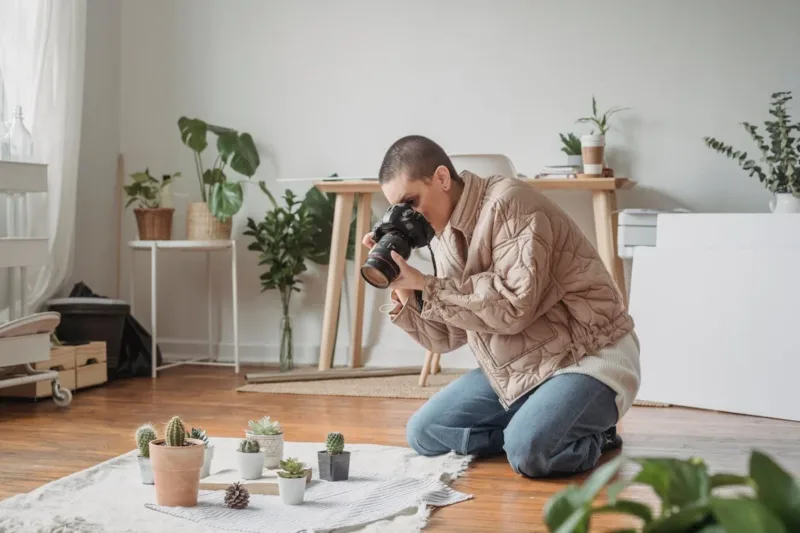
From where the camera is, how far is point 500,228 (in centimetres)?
195

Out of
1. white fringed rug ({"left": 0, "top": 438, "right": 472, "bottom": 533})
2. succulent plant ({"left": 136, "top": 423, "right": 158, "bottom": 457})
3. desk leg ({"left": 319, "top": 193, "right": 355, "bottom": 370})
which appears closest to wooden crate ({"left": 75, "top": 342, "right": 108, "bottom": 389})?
desk leg ({"left": 319, "top": 193, "right": 355, "bottom": 370})

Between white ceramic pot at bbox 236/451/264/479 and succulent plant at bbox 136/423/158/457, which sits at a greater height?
succulent plant at bbox 136/423/158/457

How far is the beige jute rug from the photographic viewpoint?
10.4 ft

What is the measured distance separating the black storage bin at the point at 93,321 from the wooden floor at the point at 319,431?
0.59ft

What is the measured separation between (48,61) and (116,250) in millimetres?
937

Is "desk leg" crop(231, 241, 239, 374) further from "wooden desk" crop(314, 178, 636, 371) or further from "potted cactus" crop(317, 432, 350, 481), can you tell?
"potted cactus" crop(317, 432, 350, 481)

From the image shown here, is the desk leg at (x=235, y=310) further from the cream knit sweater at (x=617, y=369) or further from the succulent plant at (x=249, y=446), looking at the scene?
the cream knit sweater at (x=617, y=369)

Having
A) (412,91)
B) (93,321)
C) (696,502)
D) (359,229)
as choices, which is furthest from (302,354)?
(696,502)

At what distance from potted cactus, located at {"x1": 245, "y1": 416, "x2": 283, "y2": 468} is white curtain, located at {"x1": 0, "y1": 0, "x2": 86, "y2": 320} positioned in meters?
1.79

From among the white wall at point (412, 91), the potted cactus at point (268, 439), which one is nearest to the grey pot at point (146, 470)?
the potted cactus at point (268, 439)

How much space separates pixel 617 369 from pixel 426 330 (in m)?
0.41

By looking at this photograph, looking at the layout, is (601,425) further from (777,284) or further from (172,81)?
(172,81)

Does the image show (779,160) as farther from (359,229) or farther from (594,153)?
(359,229)

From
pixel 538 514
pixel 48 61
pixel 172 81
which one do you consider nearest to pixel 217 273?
pixel 172 81
